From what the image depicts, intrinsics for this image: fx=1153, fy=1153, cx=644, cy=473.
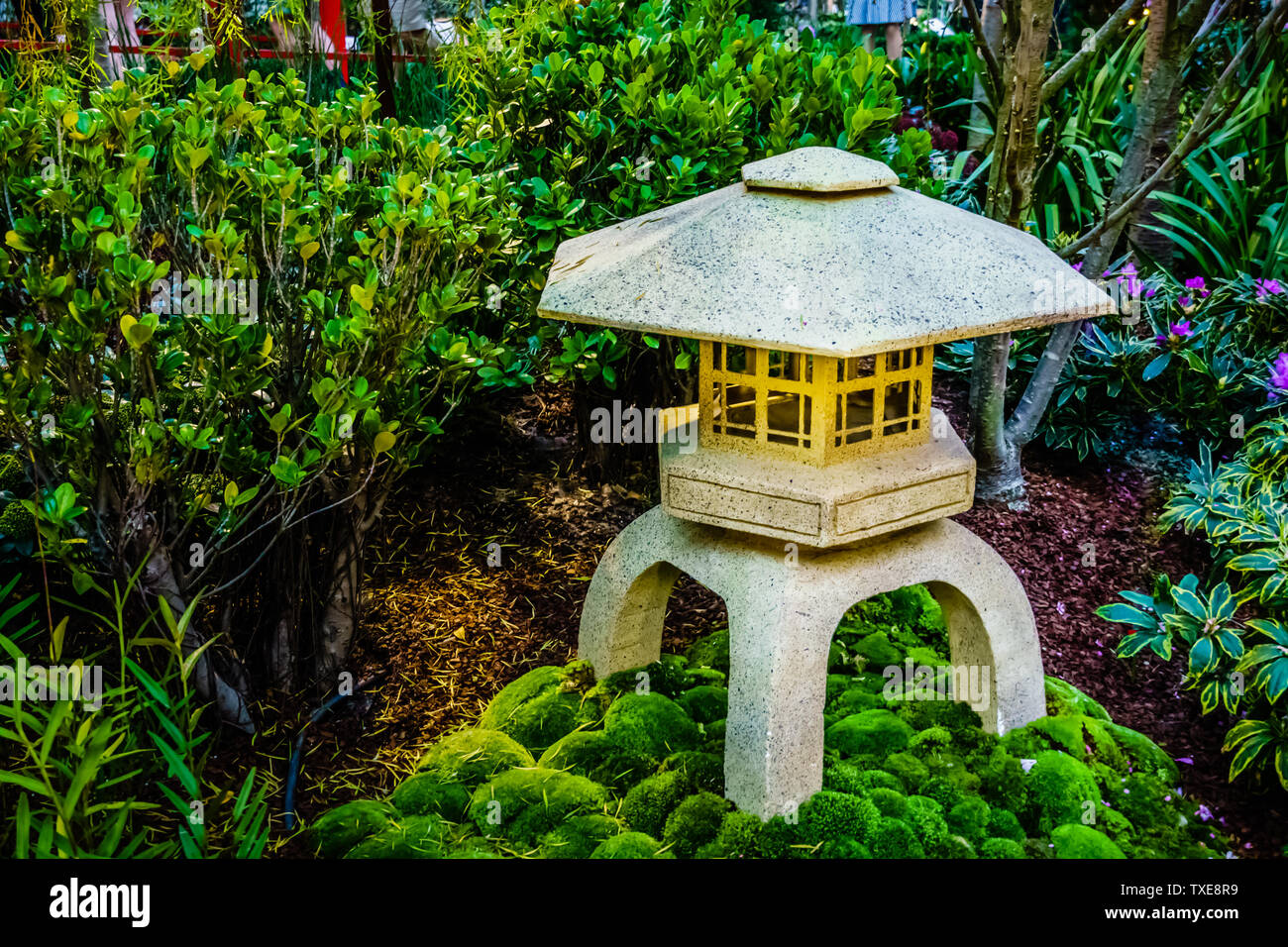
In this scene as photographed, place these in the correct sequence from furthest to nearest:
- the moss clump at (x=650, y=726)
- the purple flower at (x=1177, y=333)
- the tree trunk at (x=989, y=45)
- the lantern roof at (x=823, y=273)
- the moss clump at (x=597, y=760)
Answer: the tree trunk at (x=989, y=45), the purple flower at (x=1177, y=333), the moss clump at (x=650, y=726), the moss clump at (x=597, y=760), the lantern roof at (x=823, y=273)

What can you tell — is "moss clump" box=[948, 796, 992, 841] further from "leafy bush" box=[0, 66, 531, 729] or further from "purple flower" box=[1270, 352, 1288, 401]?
"purple flower" box=[1270, 352, 1288, 401]

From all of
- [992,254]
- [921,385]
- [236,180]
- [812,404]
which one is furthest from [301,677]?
[992,254]

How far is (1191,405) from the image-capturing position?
16.6 ft

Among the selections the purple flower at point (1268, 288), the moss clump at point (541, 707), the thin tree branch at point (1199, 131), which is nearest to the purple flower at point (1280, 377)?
the purple flower at point (1268, 288)

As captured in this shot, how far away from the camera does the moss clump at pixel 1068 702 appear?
3.79 meters

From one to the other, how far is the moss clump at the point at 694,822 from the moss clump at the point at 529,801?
0.84 feet

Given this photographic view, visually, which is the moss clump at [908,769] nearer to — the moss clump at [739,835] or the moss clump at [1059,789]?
the moss clump at [1059,789]

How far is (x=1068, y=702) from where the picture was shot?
3.84 m

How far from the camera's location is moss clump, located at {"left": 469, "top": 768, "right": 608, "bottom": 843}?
3320 millimetres

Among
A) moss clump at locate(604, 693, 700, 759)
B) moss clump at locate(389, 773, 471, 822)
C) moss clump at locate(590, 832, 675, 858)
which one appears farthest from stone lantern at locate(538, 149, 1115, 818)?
moss clump at locate(389, 773, 471, 822)

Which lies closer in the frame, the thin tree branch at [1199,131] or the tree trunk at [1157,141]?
the thin tree branch at [1199,131]

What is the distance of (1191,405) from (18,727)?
4618mm

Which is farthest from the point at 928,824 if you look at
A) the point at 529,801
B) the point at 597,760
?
the point at 529,801
